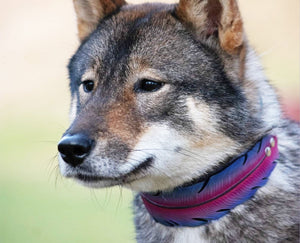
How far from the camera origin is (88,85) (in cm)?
405

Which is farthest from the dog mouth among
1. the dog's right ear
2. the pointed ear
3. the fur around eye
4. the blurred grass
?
the blurred grass

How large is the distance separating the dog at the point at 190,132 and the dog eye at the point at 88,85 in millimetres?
20

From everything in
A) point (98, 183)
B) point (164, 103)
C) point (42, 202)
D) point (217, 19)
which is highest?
point (217, 19)

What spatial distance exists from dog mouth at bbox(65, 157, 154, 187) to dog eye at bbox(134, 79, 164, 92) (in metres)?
0.43

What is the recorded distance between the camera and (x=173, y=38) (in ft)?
12.9

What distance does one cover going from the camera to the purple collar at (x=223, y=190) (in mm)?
3662

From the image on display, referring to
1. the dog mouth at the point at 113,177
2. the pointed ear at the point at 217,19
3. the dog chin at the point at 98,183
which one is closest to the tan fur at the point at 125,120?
the dog mouth at the point at 113,177

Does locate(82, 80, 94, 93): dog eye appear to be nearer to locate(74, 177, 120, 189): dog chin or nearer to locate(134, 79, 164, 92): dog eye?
locate(134, 79, 164, 92): dog eye

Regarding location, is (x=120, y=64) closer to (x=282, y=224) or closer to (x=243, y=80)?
(x=243, y=80)

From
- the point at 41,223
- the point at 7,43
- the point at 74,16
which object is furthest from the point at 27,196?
the point at 74,16

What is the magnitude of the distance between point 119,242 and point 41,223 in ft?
4.08

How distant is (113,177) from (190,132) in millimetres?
503

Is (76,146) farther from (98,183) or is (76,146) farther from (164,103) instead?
(164,103)

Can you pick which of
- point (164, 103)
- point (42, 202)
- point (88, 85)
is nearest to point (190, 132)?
point (164, 103)
